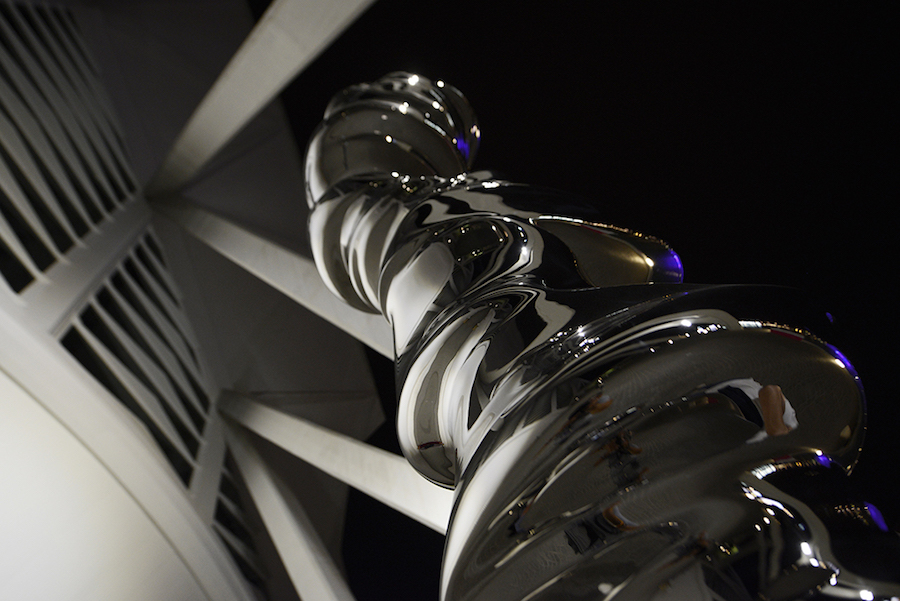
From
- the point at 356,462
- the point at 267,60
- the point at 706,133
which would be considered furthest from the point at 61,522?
the point at 706,133

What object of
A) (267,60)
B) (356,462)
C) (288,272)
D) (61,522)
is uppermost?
(267,60)

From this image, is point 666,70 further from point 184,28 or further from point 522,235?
point 184,28

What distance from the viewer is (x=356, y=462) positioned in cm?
72

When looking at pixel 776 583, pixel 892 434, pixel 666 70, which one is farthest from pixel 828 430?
pixel 666 70

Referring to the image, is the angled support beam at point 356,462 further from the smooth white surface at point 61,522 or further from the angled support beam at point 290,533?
the smooth white surface at point 61,522

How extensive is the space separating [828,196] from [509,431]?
3.11 ft

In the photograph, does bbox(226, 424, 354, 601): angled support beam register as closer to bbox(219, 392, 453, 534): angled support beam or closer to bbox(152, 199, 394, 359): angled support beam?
bbox(219, 392, 453, 534): angled support beam

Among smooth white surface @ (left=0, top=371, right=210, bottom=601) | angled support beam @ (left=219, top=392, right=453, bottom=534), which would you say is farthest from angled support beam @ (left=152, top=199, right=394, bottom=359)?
smooth white surface @ (left=0, top=371, right=210, bottom=601)

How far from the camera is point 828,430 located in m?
0.08

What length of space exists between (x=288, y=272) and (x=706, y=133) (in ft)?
2.41

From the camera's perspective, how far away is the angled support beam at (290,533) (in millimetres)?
844

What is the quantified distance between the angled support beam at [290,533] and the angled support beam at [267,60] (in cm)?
55

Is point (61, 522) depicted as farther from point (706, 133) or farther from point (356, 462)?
point (706, 133)

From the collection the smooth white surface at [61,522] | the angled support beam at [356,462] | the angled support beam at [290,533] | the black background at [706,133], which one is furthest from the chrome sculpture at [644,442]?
the angled support beam at [290,533]
